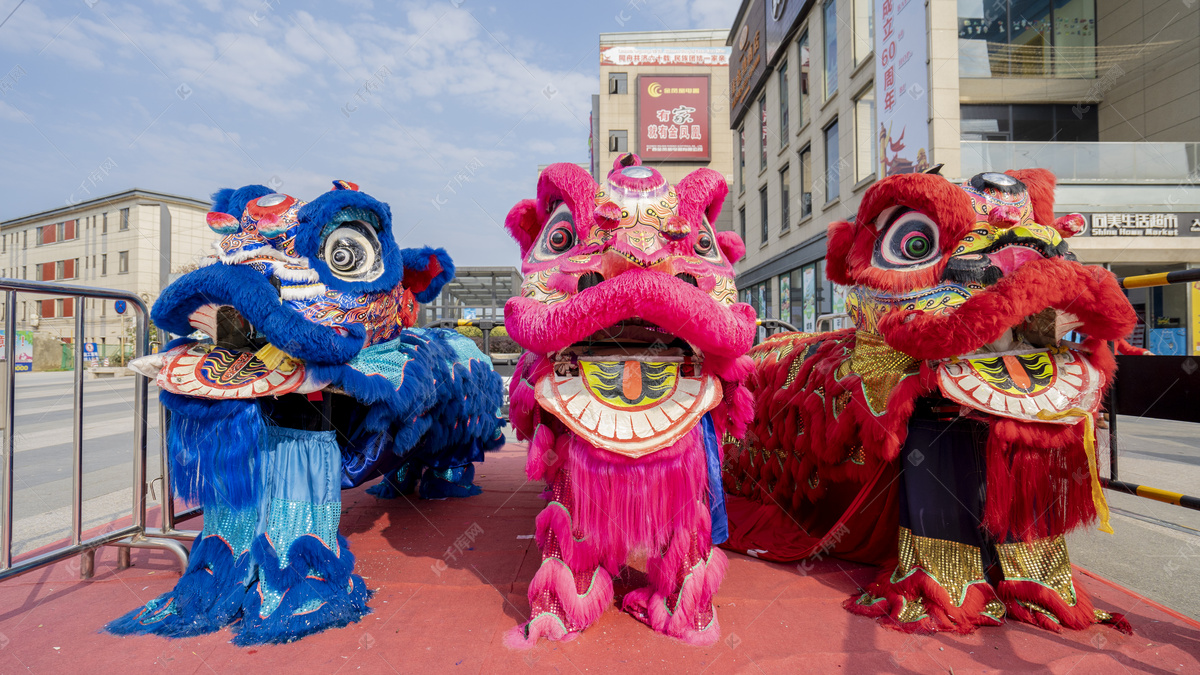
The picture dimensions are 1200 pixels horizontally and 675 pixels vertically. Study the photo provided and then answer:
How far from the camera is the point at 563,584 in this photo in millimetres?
2070

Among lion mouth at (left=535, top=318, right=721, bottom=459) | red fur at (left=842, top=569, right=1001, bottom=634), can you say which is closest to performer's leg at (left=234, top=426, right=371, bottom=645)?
lion mouth at (left=535, top=318, right=721, bottom=459)

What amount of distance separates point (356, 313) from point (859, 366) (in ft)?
7.02

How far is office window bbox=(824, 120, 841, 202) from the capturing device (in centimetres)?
1128

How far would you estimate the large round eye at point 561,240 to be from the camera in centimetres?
219

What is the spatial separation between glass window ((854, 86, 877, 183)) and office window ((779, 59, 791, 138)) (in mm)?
3714

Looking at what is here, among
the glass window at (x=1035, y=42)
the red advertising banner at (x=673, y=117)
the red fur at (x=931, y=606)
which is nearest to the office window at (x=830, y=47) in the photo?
the glass window at (x=1035, y=42)

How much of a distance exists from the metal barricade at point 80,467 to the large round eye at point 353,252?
3.42 feet

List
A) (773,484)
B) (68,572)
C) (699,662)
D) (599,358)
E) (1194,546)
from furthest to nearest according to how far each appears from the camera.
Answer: (773,484)
(1194,546)
(68,572)
(599,358)
(699,662)

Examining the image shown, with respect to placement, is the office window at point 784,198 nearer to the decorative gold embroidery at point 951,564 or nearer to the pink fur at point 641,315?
the decorative gold embroidery at point 951,564

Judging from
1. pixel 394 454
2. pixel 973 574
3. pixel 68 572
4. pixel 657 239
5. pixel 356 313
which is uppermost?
pixel 657 239

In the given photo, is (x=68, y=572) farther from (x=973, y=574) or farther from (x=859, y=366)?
(x=973, y=574)

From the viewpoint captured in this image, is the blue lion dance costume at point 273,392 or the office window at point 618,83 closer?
the blue lion dance costume at point 273,392

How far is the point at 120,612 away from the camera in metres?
2.28

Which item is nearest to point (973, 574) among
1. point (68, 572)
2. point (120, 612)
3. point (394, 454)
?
point (394, 454)
